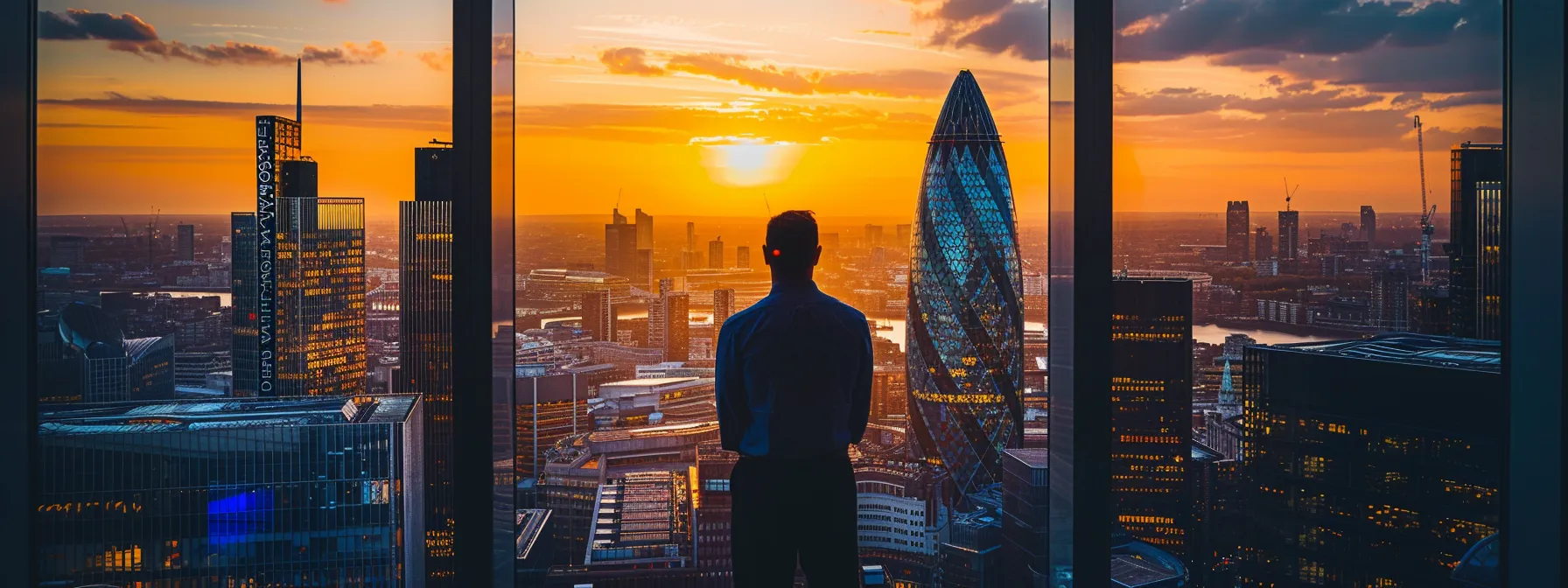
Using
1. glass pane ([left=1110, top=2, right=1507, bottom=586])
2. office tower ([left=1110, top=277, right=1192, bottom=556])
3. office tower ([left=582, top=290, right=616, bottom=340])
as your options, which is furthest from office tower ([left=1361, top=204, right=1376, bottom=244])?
office tower ([left=582, top=290, right=616, bottom=340])

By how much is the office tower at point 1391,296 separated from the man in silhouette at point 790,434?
2.96 metres

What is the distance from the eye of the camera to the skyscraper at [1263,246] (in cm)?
338

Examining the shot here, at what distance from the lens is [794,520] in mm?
1602

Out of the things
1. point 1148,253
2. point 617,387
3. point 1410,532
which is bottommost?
point 1410,532

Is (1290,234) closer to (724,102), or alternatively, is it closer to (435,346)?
(724,102)

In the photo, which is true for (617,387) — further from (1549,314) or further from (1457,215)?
(1457,215)

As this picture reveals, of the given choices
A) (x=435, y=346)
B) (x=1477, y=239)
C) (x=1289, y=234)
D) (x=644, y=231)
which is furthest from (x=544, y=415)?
(x=1289, y=234)

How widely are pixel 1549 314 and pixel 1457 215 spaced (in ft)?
4.00

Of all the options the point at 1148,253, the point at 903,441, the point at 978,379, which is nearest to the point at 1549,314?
the point at 1148,253

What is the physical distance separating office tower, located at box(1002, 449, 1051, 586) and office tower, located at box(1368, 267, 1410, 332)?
7.75 feet

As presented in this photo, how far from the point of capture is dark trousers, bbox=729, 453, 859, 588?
1.59 metres

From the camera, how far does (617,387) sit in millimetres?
2412

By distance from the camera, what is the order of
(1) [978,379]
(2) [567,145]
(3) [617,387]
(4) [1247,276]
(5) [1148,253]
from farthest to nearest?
(1) [978,379]
(4) [1247,276]
(5) [1148,253]
(3) [617,387]
(2) [567,145]

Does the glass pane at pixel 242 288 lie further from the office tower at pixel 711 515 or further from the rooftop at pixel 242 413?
the office tower at pixel 711 515
